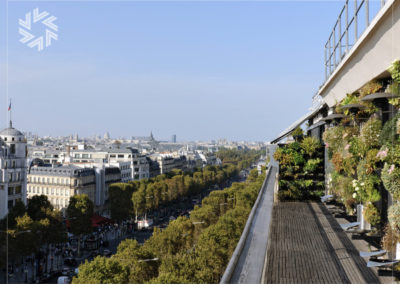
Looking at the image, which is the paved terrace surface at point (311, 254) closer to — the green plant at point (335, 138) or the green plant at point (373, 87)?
the green plant at point (335, 138)

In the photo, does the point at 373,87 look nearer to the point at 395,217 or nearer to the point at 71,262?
the point at 395,217

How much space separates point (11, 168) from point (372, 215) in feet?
164

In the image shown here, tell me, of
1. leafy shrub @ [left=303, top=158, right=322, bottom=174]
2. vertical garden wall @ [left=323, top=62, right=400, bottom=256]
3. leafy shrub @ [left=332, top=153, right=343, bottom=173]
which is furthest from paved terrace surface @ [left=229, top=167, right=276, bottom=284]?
leafy shrub @ [left=303, top=158, right=322, bottom=174]

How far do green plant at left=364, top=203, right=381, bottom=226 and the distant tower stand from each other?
44.6 meters

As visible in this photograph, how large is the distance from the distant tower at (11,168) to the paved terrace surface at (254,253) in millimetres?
40952

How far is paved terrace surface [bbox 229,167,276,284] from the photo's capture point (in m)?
6.86

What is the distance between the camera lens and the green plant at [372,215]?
29.3 feet

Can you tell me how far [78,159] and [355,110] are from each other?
99.0 m

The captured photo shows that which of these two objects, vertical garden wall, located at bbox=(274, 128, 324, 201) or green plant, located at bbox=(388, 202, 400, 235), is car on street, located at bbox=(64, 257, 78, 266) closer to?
vertical garden wall, located at bbox=(274, 128, 324, 201)

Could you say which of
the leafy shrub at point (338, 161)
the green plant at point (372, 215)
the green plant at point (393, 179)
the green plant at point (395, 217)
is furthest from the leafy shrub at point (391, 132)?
the leafy shrub at point (338, 161)

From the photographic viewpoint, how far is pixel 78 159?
4070 inches

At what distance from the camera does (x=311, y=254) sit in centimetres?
862

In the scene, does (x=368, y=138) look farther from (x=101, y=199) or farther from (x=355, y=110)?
(x=101, y=199)

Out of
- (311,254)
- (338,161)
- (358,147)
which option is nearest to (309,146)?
(338,161)
